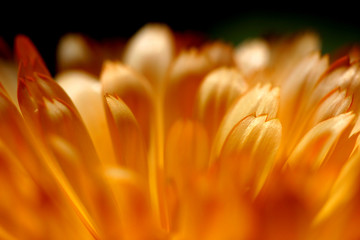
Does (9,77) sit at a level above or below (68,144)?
above

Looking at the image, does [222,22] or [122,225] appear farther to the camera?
[222,22]

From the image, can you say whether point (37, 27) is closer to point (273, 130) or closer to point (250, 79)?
point (250, 79)

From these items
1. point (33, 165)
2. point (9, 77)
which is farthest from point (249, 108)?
point (9, 77)

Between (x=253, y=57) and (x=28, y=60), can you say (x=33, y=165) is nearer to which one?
(x=28, y=60)

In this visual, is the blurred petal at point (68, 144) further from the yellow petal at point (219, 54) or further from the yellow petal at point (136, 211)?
the yellow petal at point (219, 54)

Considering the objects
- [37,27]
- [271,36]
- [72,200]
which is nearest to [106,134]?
[72,200]

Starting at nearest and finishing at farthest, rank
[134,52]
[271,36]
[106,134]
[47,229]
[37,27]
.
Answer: [47,229], [106,134], [134,52], [271,36], [37,27]
